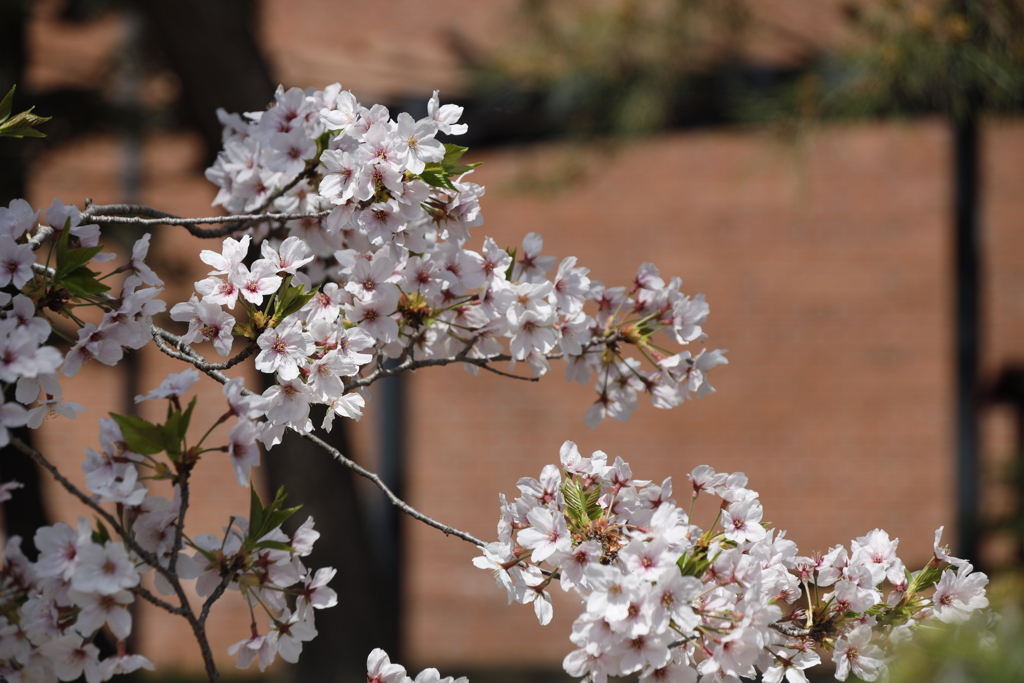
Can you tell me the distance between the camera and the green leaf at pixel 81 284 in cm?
83

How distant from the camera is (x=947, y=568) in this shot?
0.96 meters

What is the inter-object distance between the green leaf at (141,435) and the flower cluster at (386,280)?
111mm

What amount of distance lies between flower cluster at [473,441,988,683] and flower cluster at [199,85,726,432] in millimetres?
195

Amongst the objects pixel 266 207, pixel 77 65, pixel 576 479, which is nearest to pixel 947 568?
pixel 576 479

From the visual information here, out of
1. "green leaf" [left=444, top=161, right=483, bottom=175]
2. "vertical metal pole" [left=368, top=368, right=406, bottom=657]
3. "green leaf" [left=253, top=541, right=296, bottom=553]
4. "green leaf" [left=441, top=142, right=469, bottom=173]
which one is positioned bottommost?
"vertical metal pole" [left=368, top=368, right=406, bottom=657]

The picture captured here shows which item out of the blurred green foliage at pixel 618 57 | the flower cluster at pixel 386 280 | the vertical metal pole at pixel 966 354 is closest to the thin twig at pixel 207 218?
the flower cluster at pixel 386 280

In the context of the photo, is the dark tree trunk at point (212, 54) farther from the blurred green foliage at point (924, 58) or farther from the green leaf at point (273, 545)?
the green leaf at point (273, 545)

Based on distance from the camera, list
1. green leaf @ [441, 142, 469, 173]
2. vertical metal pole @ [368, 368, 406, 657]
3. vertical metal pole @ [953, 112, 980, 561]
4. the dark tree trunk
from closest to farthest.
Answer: green leaf @ [441, 142, 469, 173], the dark tree trunk, vertical metal pole @ [953, 112, 980, 561], vertical metal pole @ [368, 368, 406, 657]

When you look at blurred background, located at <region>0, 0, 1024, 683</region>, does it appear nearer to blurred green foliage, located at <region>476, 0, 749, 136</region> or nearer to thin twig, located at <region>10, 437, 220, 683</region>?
blurred green foliage, located at <region>476, 0, 749, 136</region>

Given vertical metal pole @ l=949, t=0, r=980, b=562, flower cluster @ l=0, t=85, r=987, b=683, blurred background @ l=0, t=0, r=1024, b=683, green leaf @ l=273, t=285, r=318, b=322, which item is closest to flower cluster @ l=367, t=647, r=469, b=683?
flower cluster @ l=0, t=85, r=987, b=683

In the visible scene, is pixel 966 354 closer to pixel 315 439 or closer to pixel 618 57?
pixel 618 57

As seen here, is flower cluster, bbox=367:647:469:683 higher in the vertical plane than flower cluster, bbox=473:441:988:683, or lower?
lower

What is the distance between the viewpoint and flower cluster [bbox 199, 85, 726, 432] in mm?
887

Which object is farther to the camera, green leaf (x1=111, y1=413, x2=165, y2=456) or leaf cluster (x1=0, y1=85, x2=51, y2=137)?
leaf cluster (x1=0, y1=85, x2=51, y2=137)
